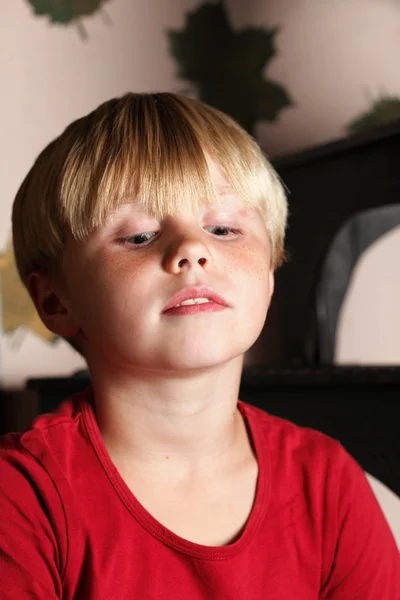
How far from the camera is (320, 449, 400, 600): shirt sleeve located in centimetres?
81

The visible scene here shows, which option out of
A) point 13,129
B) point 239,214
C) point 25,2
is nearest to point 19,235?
point 239,214

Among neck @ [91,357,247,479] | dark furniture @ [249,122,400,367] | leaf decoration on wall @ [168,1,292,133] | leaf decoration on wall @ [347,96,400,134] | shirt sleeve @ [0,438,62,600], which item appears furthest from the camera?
leaf decoration on wall @ [168,1,292,133]

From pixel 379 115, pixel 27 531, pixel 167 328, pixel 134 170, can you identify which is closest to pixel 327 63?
pixel 379 115

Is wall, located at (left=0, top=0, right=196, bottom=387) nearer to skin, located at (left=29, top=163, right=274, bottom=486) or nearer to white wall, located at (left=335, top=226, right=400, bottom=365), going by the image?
white wall, located at (left=335, top=226, right=400, bottom=365)

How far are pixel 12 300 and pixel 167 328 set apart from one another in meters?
0.79

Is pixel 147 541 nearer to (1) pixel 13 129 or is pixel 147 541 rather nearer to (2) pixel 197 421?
(2) pixel 197 421

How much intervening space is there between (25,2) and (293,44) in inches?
20.9

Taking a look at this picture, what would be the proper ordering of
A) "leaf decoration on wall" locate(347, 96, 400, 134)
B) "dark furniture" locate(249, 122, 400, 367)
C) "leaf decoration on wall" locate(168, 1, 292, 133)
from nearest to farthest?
"dark furniture" locate(249, 122, 400, 367) < "leaf decoration on wall" locate(347, 96, 400, 134) < "leaf decoration on wall" locate(168, 1, 292, 133)

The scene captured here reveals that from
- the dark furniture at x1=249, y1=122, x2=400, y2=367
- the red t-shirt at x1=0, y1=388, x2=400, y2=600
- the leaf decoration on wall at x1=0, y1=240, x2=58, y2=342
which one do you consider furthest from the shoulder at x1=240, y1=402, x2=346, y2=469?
the leaf decoration on wall at x1=0, y1=240, x2=58, y2=342

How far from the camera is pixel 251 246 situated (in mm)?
793

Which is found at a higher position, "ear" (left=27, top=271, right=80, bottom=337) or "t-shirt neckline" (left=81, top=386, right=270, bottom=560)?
"ear" (left=27, top=271, right=80, bottom=337)

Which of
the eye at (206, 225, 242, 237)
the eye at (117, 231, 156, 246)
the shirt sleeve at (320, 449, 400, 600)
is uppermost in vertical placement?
the eye at (206, 225, 242, 237)

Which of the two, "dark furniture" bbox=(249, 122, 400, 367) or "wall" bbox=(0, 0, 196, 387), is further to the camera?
A: "wall" bbox=(0, 0, 196, 387)

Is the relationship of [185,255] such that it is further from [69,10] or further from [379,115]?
[69,10]
